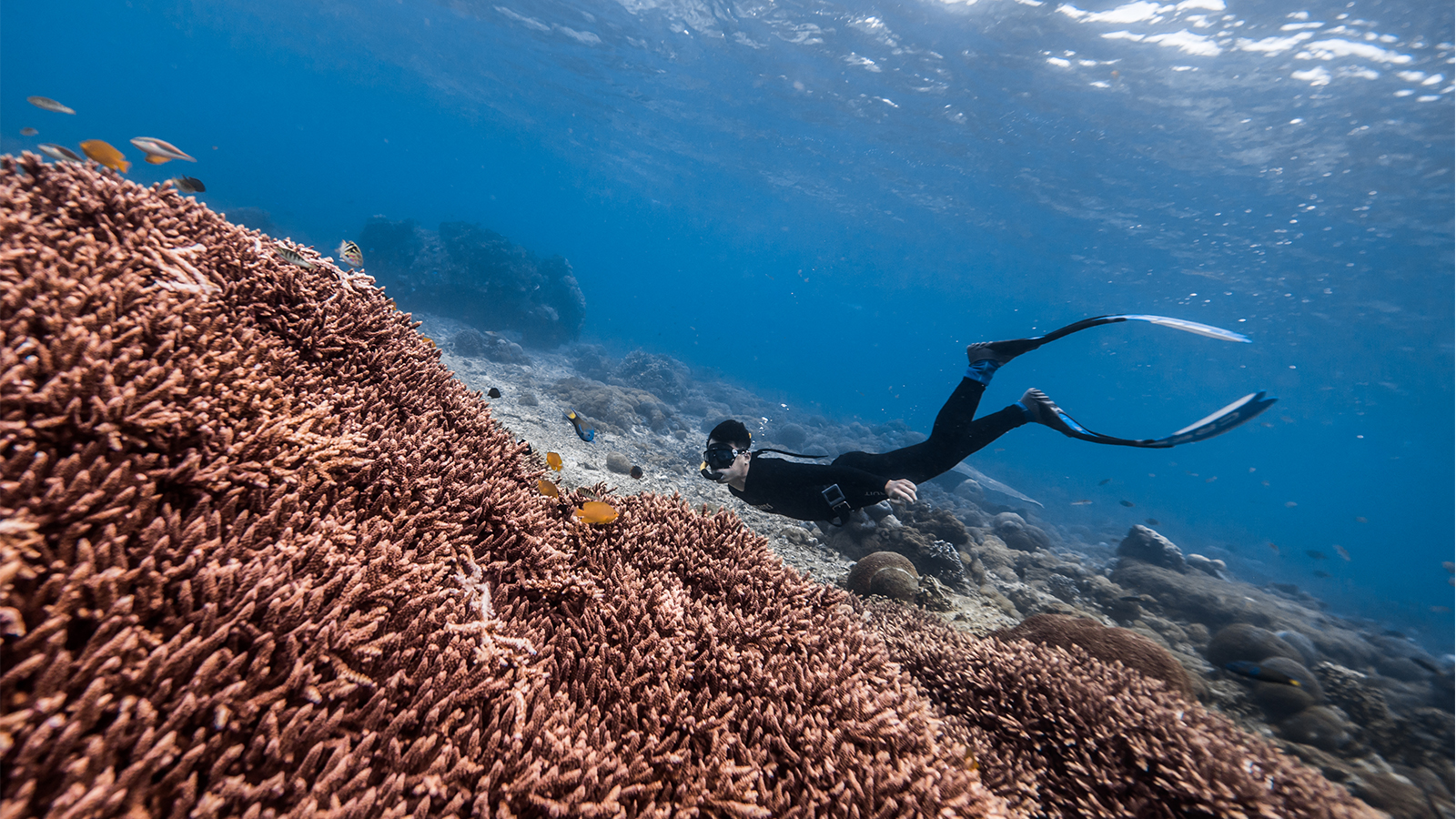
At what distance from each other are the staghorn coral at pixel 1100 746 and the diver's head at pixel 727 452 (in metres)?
3.25

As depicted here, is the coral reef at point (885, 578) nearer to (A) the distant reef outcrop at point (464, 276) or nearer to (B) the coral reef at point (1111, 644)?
(B) the coral reef at point (1111, 644)

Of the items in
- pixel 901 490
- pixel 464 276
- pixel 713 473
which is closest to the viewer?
pixel 901 490

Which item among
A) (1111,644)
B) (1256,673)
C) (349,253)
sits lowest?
(1111,644)

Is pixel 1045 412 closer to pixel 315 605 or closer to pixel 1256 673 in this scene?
pixel 1256 673

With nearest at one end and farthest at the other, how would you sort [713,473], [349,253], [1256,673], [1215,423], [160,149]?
[349,253], [160,149], [713,473], [1256,673], [1215,423]

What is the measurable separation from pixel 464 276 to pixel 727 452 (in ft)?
81.8

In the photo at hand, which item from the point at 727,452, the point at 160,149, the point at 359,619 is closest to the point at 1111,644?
the point at 727,452

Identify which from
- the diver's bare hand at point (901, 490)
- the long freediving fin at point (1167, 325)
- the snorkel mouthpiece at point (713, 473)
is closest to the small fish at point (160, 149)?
→ the snorkel mouthpiece at point (713, 473)

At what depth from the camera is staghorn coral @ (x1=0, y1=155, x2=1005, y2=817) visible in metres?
1.46

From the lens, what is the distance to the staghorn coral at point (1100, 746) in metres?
3.81

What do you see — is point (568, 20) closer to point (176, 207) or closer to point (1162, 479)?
point (176, 207)

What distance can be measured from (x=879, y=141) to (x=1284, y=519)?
99911 mm

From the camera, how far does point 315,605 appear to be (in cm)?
192

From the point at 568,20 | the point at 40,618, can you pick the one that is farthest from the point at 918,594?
the point at 568,20
